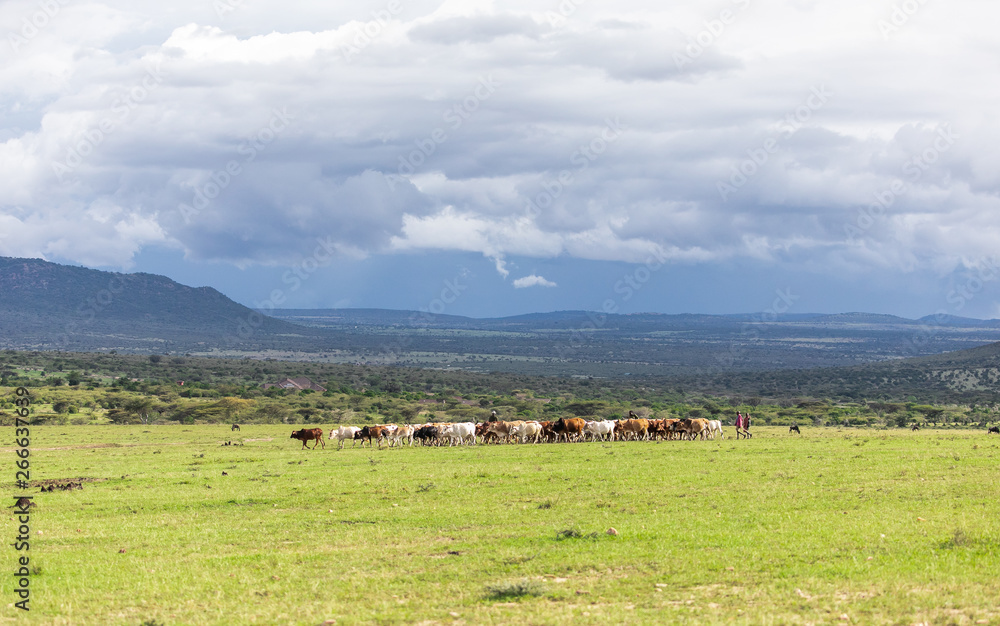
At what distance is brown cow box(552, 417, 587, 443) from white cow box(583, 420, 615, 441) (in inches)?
9.7

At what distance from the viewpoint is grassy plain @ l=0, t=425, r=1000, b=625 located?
1147 centimetres

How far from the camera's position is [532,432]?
4034 cm

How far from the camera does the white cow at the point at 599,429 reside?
40250 mm

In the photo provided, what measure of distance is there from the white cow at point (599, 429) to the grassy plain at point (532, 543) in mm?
11057

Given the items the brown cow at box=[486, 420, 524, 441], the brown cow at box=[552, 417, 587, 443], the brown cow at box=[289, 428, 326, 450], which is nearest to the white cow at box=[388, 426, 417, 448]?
the brown cow at box=[289, 428, 326, 450]

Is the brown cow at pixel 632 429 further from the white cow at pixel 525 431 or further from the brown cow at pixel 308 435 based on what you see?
the brown cow at pixel 308 435

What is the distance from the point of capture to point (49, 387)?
77.1m

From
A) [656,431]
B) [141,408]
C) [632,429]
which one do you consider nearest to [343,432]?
[632,429]

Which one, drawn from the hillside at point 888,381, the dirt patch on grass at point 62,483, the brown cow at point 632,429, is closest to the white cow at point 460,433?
the brown cow at point 632,429

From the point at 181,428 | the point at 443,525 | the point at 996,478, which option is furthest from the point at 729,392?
the point at 443,525

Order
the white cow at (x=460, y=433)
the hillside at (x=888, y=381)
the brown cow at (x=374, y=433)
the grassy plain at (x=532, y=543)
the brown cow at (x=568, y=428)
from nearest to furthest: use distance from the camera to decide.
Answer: the grassy plain at (x=532, y=543), the white cow at (x=460, y=433), the brown cow at (x=568, y=428), the brown cow at (x=374, y=433), the hillside at (x=888, y=381)

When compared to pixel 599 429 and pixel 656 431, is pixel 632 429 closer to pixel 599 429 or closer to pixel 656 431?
pixel 656 431

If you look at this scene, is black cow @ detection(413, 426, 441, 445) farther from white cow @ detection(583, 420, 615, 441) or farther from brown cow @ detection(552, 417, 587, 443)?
white cow @ detection(583, 420, 615, 441)

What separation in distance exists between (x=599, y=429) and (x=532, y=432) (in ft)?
9.53
